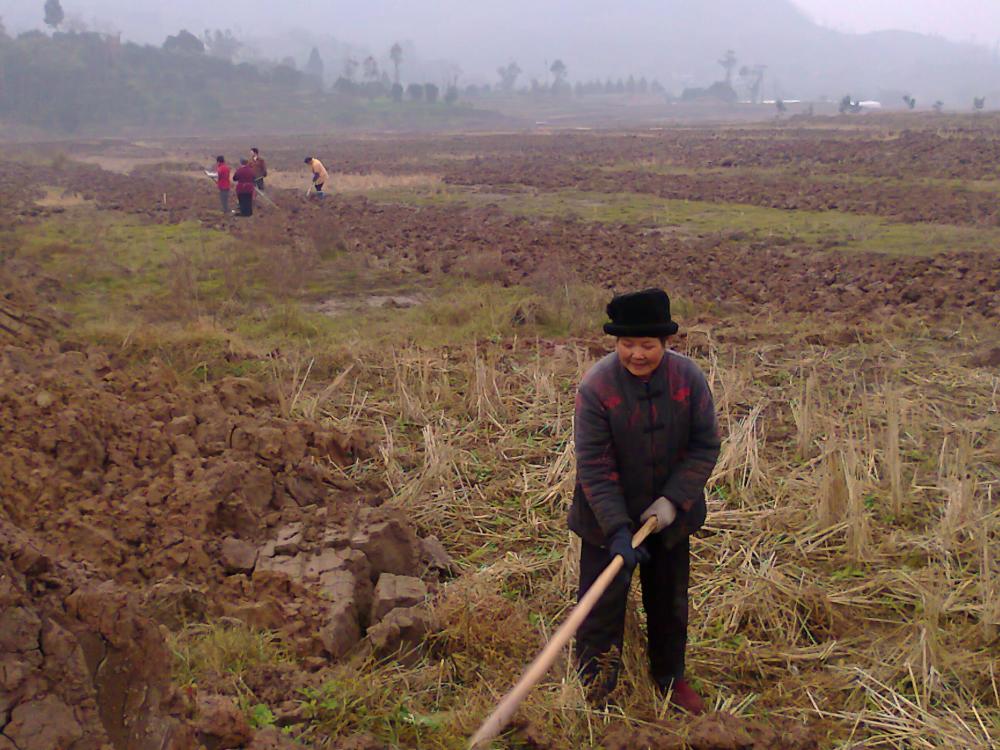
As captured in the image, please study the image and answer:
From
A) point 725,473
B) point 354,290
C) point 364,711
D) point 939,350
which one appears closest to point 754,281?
point 939,350

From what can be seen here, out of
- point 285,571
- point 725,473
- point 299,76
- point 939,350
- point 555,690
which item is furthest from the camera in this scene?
point 299,76

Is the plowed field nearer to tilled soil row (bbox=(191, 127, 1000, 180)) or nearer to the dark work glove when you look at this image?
the dark work glove

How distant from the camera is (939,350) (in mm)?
7539

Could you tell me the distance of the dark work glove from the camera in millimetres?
2885

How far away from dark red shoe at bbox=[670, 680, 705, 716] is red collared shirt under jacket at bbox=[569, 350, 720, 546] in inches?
23.9

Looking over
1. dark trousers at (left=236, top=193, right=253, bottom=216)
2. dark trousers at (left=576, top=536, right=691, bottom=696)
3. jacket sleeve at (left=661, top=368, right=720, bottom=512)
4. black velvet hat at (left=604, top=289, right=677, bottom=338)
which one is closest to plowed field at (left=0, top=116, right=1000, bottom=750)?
dark trousers at (left=576, top=536, right=691, bottom=696)

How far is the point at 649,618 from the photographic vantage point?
340 cm

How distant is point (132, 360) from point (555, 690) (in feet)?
17.9

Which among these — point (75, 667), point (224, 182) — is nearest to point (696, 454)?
point (75, 667)

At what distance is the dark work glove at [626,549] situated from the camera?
9.46 feet

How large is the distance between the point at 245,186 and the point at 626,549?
15341 mm

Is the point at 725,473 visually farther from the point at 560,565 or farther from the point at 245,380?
the point at 245,380

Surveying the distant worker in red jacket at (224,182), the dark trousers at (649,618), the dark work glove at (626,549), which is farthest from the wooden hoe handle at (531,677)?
the distant worker in red jacket at (224,182)

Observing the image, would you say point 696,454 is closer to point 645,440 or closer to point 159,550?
point 645,440
